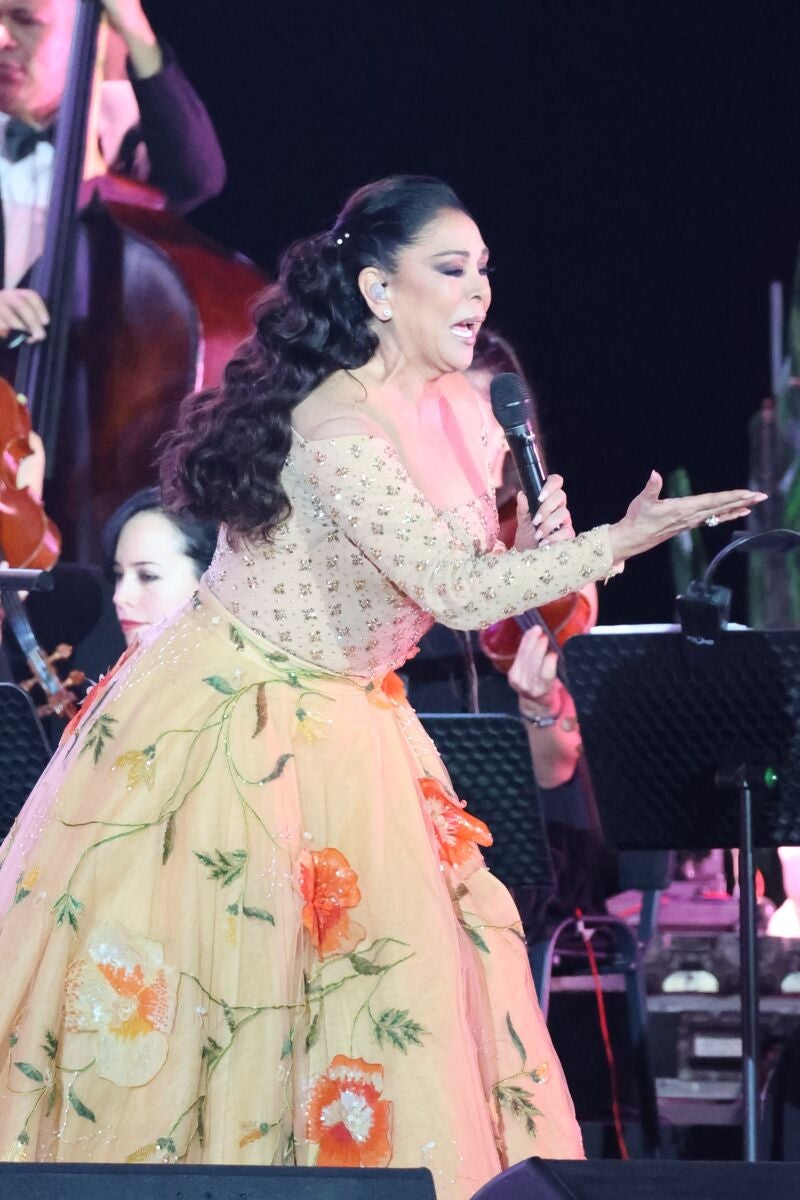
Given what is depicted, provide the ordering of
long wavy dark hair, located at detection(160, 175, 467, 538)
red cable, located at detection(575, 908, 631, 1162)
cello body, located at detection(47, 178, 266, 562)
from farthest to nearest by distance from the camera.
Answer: cello body, located at detection(47, 178, 266, 562) < red cable, located at detection(575, 908, 631, 1162) < long wavy dark hair, located at detection(160, 175, 467, 538)

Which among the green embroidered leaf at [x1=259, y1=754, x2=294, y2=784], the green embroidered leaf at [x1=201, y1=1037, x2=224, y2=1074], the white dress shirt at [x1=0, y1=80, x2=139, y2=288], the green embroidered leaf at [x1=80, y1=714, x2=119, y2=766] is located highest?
the white dress shirt at [x1=0, y1=80, x2=139, y2=288]

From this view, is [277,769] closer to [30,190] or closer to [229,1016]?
[229,1016]

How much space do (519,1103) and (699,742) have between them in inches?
24.0

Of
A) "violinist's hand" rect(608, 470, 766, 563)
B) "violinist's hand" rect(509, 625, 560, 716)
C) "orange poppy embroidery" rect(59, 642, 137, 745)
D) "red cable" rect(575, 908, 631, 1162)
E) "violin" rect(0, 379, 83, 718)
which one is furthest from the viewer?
"violin" rect(0, 379, 83, 718)

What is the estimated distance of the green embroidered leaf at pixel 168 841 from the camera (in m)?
1.87

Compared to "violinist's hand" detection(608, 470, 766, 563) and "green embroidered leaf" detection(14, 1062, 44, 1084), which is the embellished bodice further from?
"green embroidered leaf" detection(14, 1062, 44, 1084)

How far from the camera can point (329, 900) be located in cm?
188

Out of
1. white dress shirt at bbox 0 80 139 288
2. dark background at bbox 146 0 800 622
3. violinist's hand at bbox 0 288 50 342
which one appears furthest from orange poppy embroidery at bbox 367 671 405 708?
white dress shirt at bbox 0 80 139 288

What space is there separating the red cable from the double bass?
1.40 meters

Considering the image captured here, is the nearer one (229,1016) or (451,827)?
(229,1016)

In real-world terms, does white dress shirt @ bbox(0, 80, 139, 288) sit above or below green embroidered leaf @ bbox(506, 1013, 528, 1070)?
above

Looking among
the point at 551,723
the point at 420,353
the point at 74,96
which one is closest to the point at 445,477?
the point at 420,353

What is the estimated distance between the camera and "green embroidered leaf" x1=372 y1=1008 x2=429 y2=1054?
1.81m

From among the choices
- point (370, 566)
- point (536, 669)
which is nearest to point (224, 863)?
point (370, 566)
